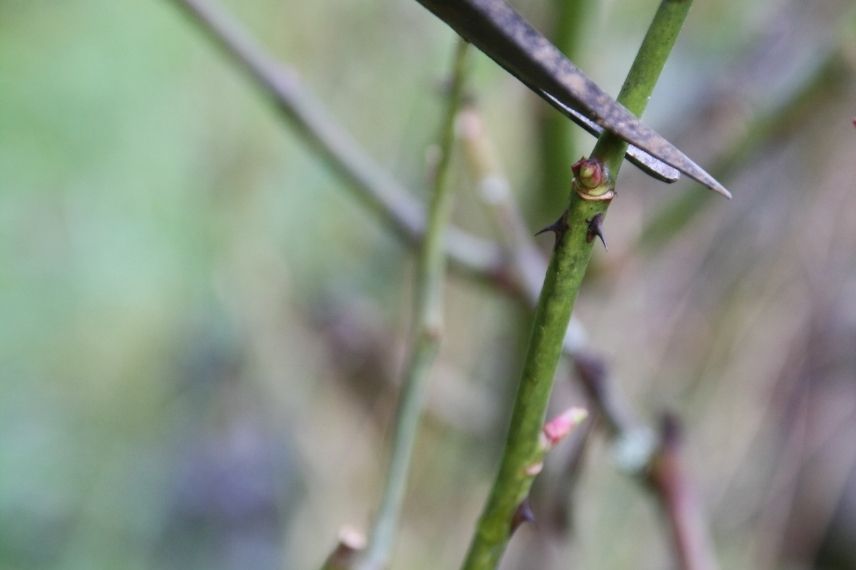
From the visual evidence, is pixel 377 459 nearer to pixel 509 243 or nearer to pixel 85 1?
pixel 509 243

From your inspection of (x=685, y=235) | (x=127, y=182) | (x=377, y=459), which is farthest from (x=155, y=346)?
(x=685, y=235)

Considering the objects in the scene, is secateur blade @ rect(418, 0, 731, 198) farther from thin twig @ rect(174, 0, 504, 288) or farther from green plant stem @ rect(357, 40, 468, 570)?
thin twig @ rect(174, 0, 504, 288)

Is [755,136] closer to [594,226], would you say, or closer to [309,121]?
[309,121]

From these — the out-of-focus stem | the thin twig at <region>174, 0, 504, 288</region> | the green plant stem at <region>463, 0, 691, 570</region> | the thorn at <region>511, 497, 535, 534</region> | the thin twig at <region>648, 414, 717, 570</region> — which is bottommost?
the thorn at <region>511, 497, 535, 534</region>

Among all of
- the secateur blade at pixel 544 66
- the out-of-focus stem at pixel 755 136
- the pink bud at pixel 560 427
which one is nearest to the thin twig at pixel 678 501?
the out-of-focus stem at pixel 755 136

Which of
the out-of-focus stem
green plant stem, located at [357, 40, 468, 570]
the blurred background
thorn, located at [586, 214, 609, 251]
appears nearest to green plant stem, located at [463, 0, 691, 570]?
thorn, located at [586, 214, 609, 251]
